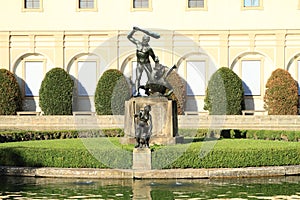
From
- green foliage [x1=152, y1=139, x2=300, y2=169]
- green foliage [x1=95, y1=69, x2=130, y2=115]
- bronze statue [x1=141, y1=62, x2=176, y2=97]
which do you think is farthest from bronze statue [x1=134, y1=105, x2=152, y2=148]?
green foliage [x1=95, y1=69, x2=130, y2=115]

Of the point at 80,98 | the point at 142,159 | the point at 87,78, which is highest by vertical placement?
the point at 87,78

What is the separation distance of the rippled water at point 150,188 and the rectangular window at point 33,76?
2284 cm

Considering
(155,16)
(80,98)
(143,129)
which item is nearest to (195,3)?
(155,16)

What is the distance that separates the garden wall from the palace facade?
6637 millimetres

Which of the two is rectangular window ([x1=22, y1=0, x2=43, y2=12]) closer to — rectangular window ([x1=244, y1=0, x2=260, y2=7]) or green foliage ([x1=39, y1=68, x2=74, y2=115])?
green foliage ([x1=39, y1=68, x2=74, y2=115])

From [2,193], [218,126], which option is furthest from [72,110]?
[2,193]

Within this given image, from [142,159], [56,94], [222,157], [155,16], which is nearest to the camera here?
[142,159]

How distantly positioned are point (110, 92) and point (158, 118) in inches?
644

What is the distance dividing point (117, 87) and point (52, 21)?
5.99 m

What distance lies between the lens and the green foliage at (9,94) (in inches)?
1578

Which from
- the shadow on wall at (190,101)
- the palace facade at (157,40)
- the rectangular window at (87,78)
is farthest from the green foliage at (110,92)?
the shadow on wall at (190,101)

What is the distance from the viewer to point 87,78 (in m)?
42.9

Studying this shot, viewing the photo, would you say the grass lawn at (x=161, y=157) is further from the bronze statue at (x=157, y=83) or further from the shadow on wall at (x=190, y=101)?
the shadow on wall at (x=190, y=101)

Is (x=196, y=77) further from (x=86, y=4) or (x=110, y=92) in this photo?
(x=86, y=4)
